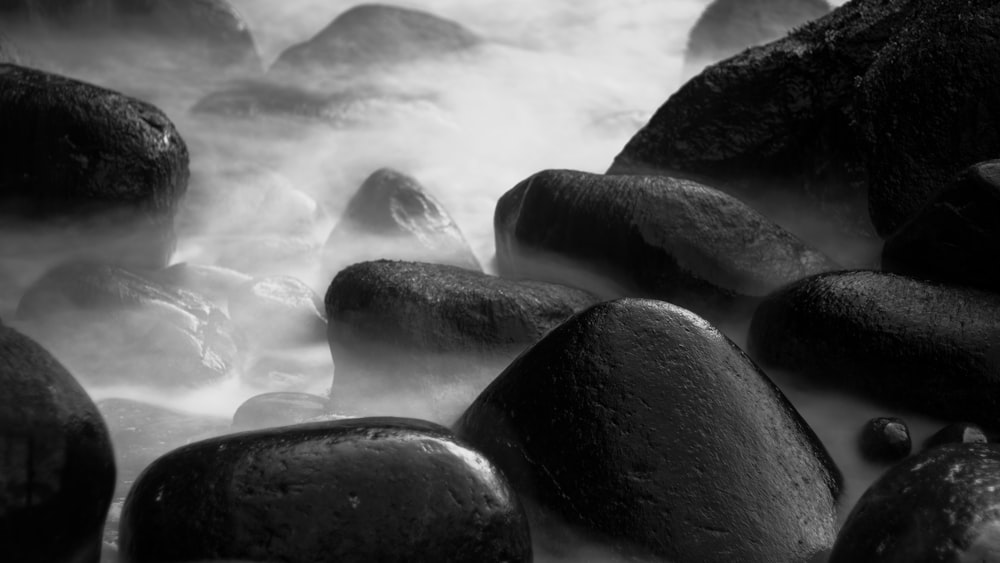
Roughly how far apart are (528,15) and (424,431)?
976 centimetres

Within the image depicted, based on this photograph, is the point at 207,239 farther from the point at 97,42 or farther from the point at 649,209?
the point at 97,42

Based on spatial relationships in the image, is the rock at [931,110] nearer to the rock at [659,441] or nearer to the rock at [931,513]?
the rock at [659,441]

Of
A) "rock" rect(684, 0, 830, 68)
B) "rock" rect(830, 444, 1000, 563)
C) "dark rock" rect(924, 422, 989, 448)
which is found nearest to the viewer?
"rock" rect(830, 444, 1000, 563)

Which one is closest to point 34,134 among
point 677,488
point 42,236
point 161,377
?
point 42,236

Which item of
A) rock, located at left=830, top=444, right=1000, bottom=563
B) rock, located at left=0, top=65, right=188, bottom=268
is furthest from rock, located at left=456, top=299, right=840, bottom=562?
rock, located at left=0, top=65, right=188, bottom=268

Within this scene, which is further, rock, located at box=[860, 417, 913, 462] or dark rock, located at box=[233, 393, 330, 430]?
dark rock, located at box=[233, 393, 330, 430]

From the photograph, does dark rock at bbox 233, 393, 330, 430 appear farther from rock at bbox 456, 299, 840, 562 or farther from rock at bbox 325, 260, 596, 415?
rock at bbox 456, 299, 840, 562

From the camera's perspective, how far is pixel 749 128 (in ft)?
18.7

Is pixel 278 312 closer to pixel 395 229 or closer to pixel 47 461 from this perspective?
pixel 395 229

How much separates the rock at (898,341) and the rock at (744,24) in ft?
21.8

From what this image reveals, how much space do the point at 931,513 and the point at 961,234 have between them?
1.71m

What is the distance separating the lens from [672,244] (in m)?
4.61

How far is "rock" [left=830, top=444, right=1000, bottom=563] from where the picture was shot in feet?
8.51

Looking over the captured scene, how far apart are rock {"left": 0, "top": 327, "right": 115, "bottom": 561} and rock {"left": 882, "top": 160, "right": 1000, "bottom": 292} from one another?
2.98m
